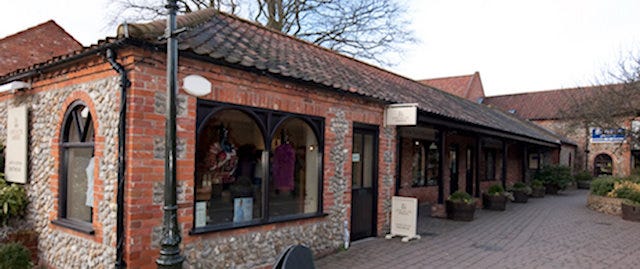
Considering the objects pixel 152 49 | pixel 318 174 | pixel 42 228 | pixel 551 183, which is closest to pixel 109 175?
pixel 152 49

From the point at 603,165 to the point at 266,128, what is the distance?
31.6m

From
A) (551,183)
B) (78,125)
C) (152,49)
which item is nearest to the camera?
(152,49)

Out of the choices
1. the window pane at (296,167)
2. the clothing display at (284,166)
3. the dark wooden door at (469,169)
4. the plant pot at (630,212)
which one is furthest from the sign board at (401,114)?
the dark wooden door at (469,169)

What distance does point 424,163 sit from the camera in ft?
43.8

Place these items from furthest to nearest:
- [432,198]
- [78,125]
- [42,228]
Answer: [432,198] → [42,228] → [78,125]

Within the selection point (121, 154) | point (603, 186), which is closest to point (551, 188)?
point (603, 186)

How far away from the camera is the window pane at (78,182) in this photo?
5.19m

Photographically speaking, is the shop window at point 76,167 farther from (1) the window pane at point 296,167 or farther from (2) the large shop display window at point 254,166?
(1) the window pane at point 296,167

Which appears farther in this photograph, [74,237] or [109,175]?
[74,237]

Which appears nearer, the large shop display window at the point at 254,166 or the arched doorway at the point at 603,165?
the large shop display window at the point at 254,166

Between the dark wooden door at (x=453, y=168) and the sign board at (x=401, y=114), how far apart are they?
7.15 metres

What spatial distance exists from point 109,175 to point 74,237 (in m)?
1.12

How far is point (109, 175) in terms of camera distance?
14.9ft

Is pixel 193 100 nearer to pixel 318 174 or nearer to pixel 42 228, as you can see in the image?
pixel 318 174
